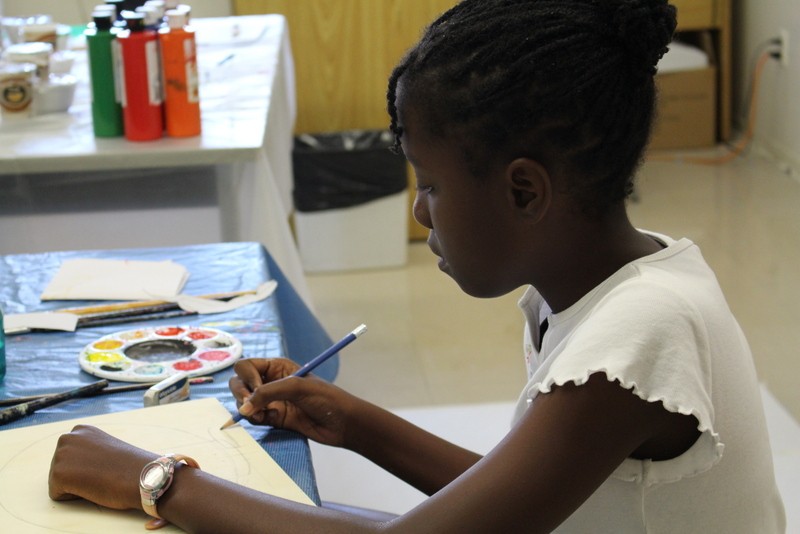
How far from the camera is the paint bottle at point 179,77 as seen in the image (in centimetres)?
191

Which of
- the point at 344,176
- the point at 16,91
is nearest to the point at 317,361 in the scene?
the point at 16,91

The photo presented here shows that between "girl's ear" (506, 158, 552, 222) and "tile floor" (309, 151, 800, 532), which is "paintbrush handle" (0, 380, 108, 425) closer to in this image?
"girl's ear" (506, 158, 552, 222)

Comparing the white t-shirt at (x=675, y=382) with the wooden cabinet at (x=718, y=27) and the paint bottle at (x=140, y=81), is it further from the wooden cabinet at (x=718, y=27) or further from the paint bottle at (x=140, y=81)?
the wooden cabinet at (x=718, y=27)

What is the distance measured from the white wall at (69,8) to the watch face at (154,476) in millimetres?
3228

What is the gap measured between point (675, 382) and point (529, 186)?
0.18 m

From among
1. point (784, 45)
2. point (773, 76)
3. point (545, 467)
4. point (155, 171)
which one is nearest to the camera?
point (545, 467)

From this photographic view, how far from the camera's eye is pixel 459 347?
2.72 meters

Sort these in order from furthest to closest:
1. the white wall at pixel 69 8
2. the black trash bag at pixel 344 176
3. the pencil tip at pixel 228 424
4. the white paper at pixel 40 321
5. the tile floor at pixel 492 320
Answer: the white wall at pixel 69 8, the black trash bag at pixel 344 176, the tile floor at pixel 492 320, the white paper at pixel 40 321, the pencil tip at pixel 228 424

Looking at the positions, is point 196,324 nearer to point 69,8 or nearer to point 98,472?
point 98,472

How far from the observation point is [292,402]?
3.27ft

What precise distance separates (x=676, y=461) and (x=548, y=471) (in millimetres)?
115

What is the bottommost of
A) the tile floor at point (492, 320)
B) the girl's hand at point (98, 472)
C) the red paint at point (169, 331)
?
the tile floor at point (492, 320)

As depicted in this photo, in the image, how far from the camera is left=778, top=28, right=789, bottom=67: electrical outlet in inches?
154

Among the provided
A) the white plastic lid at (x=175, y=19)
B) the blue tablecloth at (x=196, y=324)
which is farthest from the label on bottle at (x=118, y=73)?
the blue tablecloth at (x=196, y=324)
